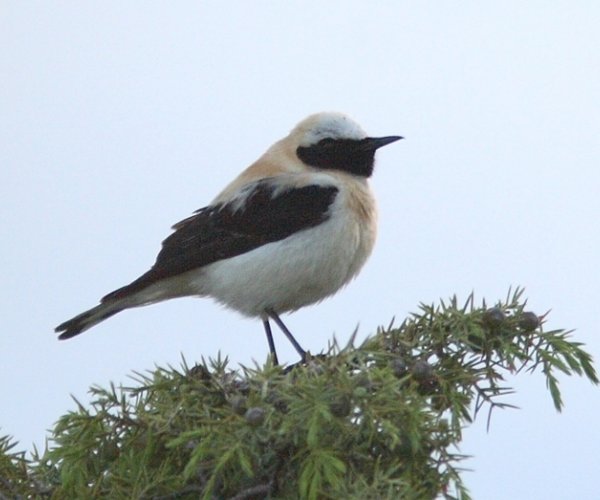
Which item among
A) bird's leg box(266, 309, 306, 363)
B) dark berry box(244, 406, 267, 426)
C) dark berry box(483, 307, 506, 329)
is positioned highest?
bird's leg box(266, 309, 306, 363)

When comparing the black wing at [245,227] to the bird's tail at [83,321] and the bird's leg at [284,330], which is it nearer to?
the bird's tail at [83,321]

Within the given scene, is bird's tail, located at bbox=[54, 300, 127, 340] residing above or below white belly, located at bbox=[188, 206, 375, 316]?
above

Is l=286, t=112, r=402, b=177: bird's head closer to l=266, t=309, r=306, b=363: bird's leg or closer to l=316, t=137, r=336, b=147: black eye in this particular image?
l=316, t=137, r=336, b=147: black eye

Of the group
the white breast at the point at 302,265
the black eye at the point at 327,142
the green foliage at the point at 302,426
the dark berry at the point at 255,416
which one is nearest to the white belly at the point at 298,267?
the white breast at the point at 302,265

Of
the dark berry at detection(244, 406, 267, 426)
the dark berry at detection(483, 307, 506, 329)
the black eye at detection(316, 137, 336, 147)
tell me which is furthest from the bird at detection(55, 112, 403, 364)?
the dark berry at detection(244, 406, 267, 426)

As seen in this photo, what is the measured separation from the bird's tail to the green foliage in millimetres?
3010

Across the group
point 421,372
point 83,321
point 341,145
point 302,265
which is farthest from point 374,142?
point 421,372

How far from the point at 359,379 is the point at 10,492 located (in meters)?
1.03

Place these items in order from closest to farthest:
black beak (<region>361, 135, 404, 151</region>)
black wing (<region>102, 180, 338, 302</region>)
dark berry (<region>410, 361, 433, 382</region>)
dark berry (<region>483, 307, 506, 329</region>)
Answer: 1. dark berry (<region>410, 361, 433, 382</region>)
2. dark berry (<region>483, 307, 506, 329</region>)
3. black wing (<region>102, 180, 338, 302</region>)
4. black beak (<region>361, 135, 404, 151</region>)

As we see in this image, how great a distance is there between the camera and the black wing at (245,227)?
19.6ft

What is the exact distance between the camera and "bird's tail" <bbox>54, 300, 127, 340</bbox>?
20.5ft

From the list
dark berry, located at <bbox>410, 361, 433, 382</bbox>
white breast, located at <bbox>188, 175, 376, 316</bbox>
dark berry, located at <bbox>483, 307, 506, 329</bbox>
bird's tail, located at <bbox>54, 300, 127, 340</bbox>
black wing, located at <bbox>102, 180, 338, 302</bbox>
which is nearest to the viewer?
dark berry, located at <bbox>410, 361, 433, 382</bbox>

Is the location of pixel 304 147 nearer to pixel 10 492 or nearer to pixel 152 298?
pixel 152 298

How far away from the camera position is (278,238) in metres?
5.96
